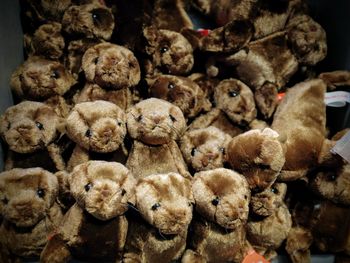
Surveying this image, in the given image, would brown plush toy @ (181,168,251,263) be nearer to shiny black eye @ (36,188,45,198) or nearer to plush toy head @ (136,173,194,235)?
plush toy head @ (136,173,194,235)

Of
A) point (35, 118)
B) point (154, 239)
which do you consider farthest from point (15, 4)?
point (154, 239)

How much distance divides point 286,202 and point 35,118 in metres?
1.01

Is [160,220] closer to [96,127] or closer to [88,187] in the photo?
[88,187]

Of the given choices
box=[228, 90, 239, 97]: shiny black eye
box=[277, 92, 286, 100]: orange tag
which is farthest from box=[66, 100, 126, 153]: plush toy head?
box=[277, 92, 286, 100]: orange tag

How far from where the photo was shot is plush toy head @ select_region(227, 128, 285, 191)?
120cm

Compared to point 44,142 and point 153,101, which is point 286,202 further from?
point 44,142

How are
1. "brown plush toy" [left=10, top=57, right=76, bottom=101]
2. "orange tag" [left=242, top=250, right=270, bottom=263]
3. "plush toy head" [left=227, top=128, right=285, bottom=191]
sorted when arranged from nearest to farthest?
"plush toy head" [left=227, top=128, right=285, bottom=191] → "orange tag" [left=242, top=250, right=270, bottom=263] → "brown plush toy" [left=10, top=57, right=76, bottom=101]

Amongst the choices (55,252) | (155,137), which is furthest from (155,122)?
(55,252)

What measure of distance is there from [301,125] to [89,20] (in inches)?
35.8

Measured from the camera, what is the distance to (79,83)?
1.60 meters

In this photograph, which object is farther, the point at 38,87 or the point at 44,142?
the point at 38,87

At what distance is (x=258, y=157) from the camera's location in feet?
3.95

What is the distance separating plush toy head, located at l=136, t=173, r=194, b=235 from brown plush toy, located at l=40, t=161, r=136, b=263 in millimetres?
55

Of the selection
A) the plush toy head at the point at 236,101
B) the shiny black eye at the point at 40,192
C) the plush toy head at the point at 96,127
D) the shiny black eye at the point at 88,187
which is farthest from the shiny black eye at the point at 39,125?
the plush toy head at the point at 236,101
